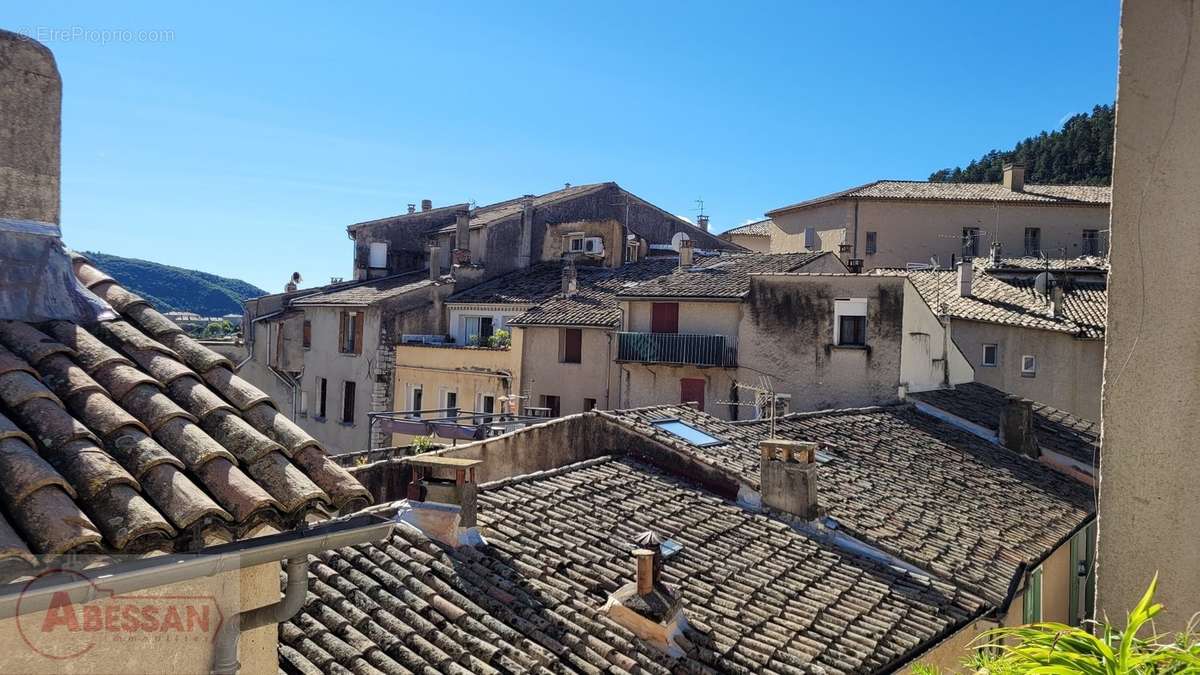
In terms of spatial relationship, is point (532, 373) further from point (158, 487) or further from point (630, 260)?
point (158, 487)

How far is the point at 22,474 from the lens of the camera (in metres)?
3.52

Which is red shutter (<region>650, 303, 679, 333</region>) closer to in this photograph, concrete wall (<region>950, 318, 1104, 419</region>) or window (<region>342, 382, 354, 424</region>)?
concrete wall (<region>950, 318, 1104, 419</region>)

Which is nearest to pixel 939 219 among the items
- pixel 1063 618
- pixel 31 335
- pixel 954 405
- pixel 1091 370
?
pixel 1091 370

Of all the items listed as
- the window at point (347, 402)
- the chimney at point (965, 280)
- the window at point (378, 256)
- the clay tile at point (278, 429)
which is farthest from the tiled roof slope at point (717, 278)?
the clay tile at point (278, 429)

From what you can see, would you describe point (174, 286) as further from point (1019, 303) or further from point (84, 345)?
point (84, 345)

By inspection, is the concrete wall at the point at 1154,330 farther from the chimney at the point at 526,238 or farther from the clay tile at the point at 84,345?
the chimney at the point at 526,238

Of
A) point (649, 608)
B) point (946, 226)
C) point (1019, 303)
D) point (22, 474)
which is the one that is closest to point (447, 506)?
point (649, 608)

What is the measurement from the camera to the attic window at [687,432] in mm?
14945

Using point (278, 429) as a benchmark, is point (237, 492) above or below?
below

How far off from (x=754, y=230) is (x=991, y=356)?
27.8 metres

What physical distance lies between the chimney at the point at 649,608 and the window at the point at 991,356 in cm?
2342

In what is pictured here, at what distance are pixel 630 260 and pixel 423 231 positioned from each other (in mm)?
9681

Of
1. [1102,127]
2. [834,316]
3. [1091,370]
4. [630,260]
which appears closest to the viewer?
[834,316]

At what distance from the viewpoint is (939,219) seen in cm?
4391
